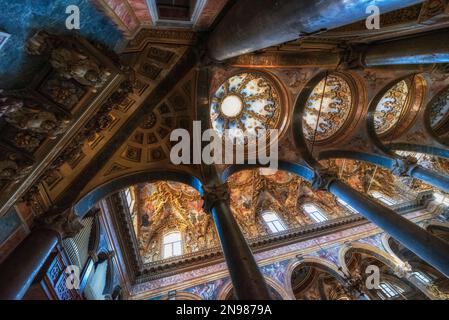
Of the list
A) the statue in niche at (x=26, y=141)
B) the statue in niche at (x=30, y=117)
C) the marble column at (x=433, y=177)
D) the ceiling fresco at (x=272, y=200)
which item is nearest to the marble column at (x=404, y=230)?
the marble column at (x=433, y=177)

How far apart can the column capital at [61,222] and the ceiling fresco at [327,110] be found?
9.63m

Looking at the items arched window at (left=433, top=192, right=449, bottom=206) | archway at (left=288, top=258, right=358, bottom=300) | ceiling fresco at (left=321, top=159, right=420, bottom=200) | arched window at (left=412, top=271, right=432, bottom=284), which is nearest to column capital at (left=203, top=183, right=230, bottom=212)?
archway at (left=288, top=258, right=358, bottom=300)

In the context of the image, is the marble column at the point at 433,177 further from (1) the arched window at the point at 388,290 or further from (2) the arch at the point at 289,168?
(1) the arched window at the point at 388,290

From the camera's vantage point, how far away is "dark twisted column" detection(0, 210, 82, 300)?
3.84m

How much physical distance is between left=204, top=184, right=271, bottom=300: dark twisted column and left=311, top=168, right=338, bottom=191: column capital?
12.9 ft

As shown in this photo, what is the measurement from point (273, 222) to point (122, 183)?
1012 centimetres

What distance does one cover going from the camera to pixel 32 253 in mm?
4508

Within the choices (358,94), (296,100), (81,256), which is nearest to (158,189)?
(81,256)

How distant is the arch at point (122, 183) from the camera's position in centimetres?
620

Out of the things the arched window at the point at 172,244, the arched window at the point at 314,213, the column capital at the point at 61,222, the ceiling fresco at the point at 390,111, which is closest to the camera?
the column capital at the point at 61,222

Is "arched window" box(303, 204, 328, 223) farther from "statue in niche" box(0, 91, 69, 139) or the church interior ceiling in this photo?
"statue in niche" box(0, 91, 69, 139)

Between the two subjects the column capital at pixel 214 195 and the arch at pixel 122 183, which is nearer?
the arch at pixel 122 183

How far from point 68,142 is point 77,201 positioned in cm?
218

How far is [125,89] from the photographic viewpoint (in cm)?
477
